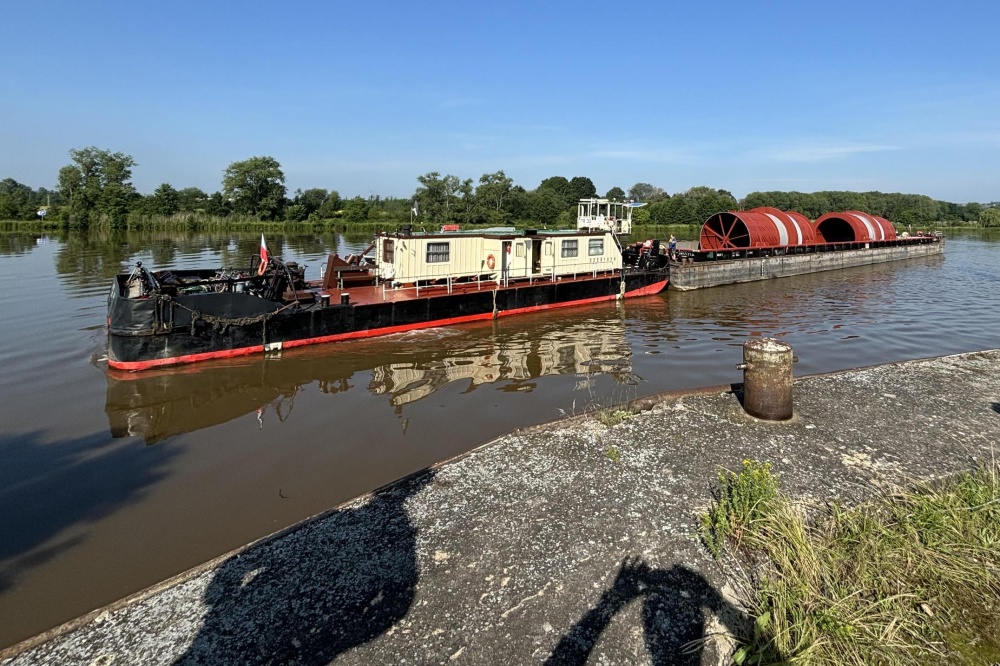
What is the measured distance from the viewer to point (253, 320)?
1375cm

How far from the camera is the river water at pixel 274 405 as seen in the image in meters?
6.52

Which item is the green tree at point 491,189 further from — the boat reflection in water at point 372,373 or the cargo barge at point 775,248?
the boat reflection in water at point 372,373

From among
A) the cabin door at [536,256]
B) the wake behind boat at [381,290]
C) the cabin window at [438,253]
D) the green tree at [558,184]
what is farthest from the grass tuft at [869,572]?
the green tree at [558,184]

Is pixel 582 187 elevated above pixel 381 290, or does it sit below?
above

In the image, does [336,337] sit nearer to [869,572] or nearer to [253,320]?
[253,320]

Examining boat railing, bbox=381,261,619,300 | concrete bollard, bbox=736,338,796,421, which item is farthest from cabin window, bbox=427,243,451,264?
concrete bollard, bbox=736,338,796,421

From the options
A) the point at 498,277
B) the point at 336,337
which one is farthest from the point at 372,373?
the point at 498,277

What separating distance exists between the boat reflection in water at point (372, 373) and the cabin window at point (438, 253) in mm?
2533

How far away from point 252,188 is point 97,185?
81.9 feet

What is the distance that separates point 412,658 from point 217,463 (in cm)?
585

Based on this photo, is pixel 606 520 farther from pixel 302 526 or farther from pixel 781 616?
pixel 302 526

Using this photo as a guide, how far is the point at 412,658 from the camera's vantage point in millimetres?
4133

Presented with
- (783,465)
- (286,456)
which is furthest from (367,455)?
(783,465)

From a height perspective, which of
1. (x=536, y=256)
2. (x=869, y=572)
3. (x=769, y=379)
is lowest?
(x=869, y=572)
